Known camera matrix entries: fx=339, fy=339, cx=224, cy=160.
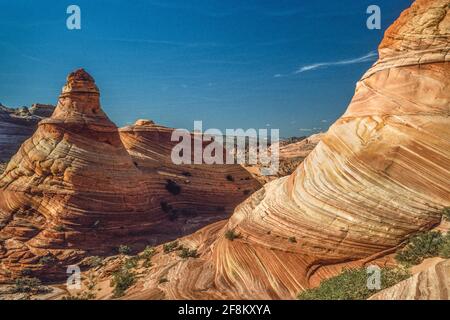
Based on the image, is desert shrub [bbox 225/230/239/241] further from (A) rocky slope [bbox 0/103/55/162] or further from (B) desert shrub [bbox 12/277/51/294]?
(A) rocky slope [bbox 0/103/55/162]

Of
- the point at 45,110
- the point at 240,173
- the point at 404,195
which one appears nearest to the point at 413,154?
the point at 404,195

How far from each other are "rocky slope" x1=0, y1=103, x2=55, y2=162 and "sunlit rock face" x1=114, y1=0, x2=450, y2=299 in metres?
47.6

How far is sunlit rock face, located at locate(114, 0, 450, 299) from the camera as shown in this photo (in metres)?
11.8

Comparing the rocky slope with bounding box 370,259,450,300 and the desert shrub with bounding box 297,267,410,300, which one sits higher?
the rocky slope with bounding box 370,259,450,300

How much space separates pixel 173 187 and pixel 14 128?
39209 mm

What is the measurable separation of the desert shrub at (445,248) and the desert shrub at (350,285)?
116cm

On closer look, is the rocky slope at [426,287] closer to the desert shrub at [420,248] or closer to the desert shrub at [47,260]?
the desert shrub at [420,248]

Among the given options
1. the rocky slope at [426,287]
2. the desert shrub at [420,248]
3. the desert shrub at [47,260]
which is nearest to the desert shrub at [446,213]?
the desert shrub at [420,248]

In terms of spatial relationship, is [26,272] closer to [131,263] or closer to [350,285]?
[131,263]

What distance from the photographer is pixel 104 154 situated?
25734 mm

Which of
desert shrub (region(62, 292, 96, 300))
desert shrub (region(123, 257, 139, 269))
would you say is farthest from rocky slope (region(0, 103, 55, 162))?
desert shrub (region(62, 292, 96, 300))

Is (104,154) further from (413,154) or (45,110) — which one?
(45,110)

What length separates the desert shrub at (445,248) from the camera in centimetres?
981

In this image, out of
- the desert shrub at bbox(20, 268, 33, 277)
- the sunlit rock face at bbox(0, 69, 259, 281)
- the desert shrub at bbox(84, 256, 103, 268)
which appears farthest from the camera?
the sunlit rock face at bbox(0, 69, 259, 281)
